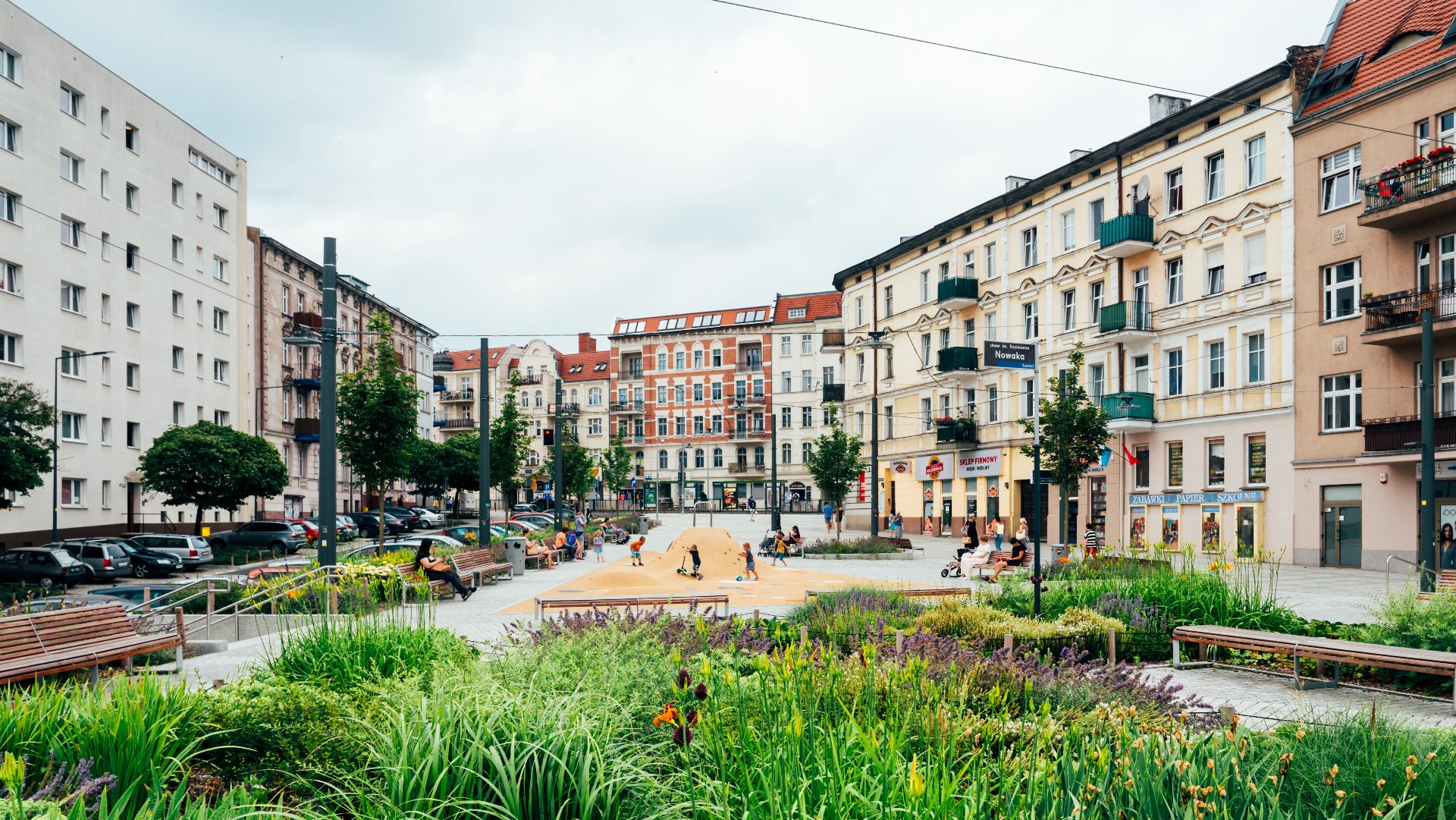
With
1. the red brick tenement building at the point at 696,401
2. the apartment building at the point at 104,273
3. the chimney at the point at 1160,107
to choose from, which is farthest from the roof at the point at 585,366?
the chimney at the point at 1160,107

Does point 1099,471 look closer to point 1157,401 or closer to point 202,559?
point 1157,401

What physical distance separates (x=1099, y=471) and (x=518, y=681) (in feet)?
118

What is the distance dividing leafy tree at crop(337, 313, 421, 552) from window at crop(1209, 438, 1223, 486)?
24371mm

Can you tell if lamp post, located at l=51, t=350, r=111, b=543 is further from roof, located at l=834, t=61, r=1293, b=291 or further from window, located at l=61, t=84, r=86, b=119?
roof, located at l=834, t=61, r=1293, b=291

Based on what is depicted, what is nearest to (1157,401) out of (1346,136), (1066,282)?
(1066,282)

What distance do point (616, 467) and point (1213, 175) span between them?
5995 centimetres

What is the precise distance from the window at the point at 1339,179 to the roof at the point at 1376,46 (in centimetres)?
139

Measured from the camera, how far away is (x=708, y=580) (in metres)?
26.8

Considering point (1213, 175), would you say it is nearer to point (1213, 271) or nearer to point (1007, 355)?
point (1213, 271)

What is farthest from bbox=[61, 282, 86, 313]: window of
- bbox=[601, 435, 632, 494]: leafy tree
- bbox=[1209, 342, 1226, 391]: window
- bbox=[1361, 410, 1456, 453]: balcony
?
bbox=[601, 435, 632, 494]: leafy tree

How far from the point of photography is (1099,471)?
39.0m

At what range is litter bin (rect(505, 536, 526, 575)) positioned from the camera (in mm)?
28172

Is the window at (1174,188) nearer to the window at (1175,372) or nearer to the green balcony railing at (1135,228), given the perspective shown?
the green balcony railing at (1135,228)

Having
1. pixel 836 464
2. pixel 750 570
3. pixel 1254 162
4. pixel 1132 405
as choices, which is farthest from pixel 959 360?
pixel 750 570
